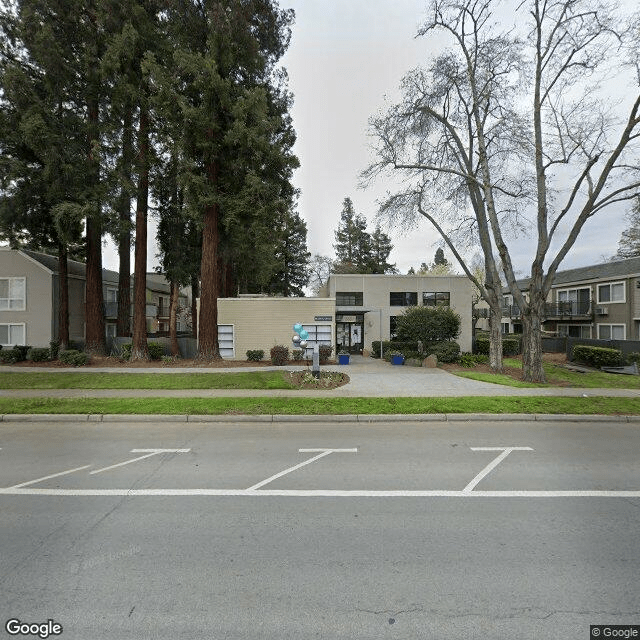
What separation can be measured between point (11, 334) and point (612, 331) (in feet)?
147

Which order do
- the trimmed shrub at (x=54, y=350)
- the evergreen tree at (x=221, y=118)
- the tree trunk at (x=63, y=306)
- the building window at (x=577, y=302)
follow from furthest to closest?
1. the building window at (x=577, y=302)
2. the tree trunk at (x=63, y=306)
3. the trimmed shrub at (x=54, y=350)
4. the evergreen tree at (x=221, y=118)

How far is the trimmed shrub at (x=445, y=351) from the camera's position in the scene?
18.9 m

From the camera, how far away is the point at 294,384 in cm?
1205

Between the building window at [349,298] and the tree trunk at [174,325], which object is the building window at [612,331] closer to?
the building window at [349,298]

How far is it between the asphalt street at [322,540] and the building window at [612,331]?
2677 centimetres

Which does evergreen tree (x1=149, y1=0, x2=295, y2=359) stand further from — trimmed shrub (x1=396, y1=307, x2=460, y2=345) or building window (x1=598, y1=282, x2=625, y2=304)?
building window (x1=598, y1=282, x2=625, y2=304)

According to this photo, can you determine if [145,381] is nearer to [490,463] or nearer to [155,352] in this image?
[155,352]

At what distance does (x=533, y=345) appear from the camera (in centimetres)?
1388

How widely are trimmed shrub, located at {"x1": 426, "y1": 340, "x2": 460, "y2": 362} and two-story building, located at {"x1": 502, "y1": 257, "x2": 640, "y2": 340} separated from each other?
54.6 ft

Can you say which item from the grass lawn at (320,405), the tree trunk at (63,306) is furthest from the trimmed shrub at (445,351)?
the tree trunk at (63,306)

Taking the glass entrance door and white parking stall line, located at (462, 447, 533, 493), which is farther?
the glass entrance door

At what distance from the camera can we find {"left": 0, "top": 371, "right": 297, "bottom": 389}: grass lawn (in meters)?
11.8

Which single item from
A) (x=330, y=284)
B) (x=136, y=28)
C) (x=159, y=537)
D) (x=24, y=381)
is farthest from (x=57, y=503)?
(x=330, y=284)

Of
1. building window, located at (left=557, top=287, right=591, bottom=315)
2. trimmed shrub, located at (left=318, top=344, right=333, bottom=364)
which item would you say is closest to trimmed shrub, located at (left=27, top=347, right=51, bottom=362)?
trimmed shrub, located at (left=318, top=344, right=333, bottom=364)
